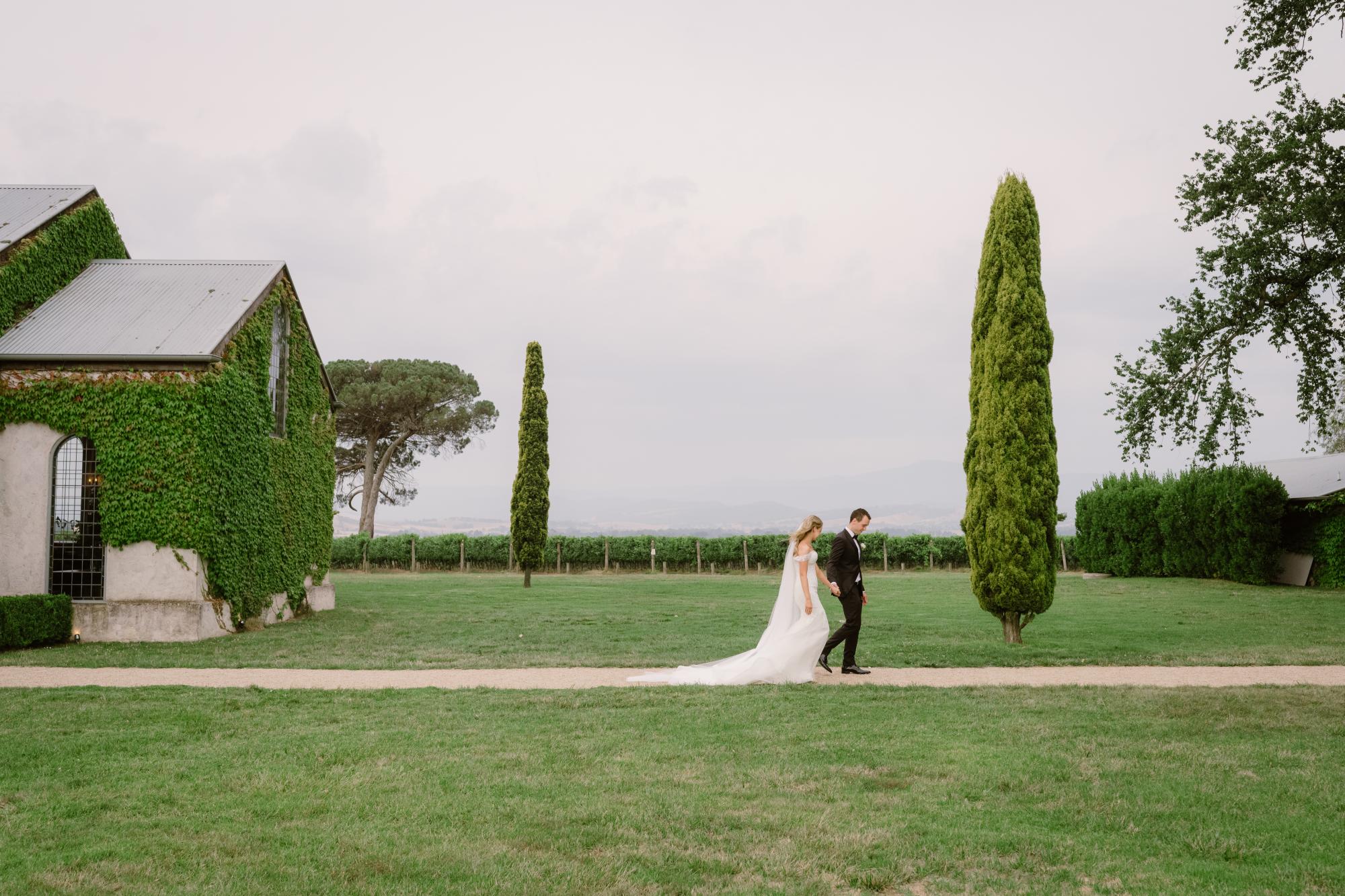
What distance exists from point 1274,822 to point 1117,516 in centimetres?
3088

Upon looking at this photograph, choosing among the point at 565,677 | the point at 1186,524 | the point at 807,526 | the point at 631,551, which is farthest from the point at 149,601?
the point at 631,551

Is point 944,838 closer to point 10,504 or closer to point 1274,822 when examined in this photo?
point 1274,822

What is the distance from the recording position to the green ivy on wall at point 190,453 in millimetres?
15984

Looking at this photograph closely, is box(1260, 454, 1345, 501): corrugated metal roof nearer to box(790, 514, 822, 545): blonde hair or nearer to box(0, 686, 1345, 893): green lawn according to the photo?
box(0, 686, 1345, 893): green lawn

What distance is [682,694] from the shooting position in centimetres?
995

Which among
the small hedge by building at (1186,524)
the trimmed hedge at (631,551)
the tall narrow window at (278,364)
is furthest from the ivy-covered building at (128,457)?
the small hedge by building at (1186,524)

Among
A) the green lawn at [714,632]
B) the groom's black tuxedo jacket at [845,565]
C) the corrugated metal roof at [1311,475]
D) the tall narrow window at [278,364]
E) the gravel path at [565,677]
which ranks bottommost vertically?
the green lawn at [714,632]

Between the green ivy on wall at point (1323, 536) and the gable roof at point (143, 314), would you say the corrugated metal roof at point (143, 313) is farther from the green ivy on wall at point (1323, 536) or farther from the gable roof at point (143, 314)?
the green ivy on wall at point (1323, 536)

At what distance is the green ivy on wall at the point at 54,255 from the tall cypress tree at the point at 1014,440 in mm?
16451

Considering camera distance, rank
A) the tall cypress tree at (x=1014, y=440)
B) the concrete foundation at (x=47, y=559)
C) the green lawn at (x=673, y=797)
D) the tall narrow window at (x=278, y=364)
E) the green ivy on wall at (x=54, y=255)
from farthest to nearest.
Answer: the tall narrow window at (x=278, y=364) → the green ivy on wall at (x=54, y=255) → the concrete foundation at (x=47, y=559) → the tall cypress tree at (x=1014, y=440) → the green lawn at (x=673, y=797)

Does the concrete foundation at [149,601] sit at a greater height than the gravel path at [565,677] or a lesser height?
greater

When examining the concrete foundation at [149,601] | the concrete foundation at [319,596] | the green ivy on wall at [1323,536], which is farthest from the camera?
the green ivy on wall at [1323,536]

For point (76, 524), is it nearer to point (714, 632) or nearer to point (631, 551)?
point (714, 632)

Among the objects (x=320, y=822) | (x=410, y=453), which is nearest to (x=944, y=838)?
(x=320, y=822)
